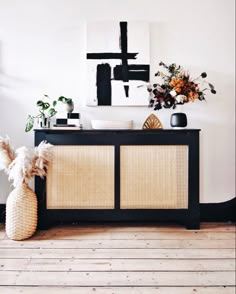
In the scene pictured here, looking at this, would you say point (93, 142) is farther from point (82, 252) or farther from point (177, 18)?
point (177, 18)

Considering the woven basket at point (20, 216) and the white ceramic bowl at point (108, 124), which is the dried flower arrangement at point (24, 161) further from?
the white ceramic bowl at point (108, 124)

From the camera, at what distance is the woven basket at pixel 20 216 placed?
6.82 ft

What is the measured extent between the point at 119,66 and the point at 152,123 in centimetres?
53

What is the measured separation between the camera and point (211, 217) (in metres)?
2.54

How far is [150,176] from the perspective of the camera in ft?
7.43

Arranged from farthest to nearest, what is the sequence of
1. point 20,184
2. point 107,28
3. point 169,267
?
point 107,28, point 20,184, point 169,267

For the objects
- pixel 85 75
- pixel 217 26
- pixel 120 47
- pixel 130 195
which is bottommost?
pixel 130 195

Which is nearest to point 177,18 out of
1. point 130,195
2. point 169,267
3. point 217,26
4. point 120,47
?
point 217,26

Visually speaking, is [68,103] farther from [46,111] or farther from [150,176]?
[150,176]

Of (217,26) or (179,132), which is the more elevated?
(217,26)

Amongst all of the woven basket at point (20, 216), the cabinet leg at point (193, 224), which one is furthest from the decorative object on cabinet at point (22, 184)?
the cabinet leg at point (193, 224)

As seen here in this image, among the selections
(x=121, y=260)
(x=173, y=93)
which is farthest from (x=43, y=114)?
(x=121, y=260)

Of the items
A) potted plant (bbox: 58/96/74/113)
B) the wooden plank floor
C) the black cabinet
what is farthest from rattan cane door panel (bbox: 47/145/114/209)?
potted plant (bbox: 58/96/74/113)

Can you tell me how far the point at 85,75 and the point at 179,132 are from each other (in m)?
0.87
